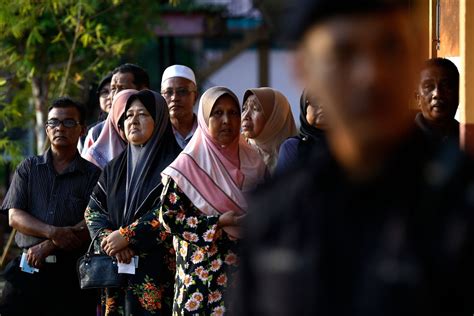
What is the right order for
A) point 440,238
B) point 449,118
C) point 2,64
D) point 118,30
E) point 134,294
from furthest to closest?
point 118,30
point 2,64
point 134,294
point 449,118
point 440,238

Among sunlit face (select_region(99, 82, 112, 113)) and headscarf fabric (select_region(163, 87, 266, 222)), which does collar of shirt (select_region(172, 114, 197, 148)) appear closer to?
headscarf fabric (select_region(163, 87, 266, 222))

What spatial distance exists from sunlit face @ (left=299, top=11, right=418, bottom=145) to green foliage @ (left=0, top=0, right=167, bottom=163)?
768 centimetres

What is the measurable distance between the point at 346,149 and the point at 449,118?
405 centimetres

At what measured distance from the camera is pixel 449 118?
613 centimetres

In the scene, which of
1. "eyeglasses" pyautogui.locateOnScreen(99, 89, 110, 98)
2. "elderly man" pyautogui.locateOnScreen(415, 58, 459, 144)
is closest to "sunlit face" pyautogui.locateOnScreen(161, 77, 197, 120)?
"eyeglasses" pyautogui.locateOnScreen(99, 89, 110, 98)

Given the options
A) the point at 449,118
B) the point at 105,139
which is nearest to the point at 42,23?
the point at 105,139

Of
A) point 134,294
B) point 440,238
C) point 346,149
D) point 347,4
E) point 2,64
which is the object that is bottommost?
point 134,294

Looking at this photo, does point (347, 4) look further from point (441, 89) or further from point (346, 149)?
point (441, 89)

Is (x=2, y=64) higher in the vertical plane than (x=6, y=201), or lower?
higher

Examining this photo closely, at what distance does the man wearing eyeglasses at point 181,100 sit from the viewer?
7797 millimetres

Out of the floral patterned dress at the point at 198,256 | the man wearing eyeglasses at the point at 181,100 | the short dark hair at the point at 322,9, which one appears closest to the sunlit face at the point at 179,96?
the man wearing eyeglasses at the point at 181,100

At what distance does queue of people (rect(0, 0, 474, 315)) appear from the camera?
7.09 ft

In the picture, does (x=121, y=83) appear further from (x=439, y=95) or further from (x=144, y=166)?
(x=439, y=95)

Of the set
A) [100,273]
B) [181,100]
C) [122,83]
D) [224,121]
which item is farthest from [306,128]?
[122,83]
